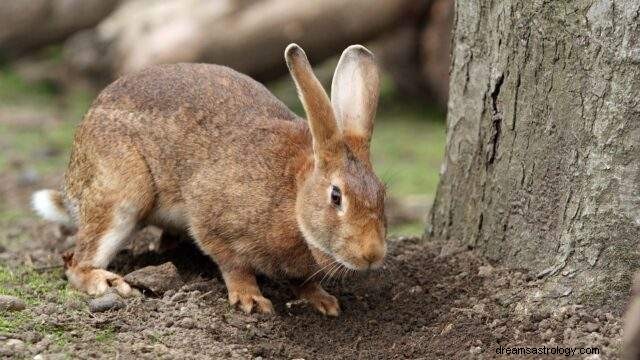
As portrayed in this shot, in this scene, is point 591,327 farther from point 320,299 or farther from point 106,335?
point 106,335

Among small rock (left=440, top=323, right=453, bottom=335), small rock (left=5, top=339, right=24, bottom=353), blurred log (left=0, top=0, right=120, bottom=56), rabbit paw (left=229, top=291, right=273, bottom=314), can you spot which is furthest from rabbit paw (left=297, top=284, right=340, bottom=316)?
blurred log (left=0, top=0, right=120, bottom=56)

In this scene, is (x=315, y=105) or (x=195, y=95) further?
(x=195, y=95)

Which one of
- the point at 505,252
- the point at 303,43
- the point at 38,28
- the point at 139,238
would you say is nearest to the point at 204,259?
the point at 139,238

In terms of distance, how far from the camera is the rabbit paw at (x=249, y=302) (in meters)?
5.18

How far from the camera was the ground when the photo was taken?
455cm

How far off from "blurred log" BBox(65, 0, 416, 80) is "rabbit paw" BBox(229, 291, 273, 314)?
5.26 meters

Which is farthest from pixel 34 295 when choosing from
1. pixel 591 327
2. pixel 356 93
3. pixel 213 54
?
pixel 213 54

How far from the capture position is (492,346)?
4621mm

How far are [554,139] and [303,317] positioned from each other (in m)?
1.52

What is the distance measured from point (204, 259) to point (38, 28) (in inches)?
258

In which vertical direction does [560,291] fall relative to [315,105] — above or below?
below

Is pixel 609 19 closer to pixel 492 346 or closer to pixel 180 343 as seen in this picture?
pixel 492 346

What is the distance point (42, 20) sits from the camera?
11734 mm

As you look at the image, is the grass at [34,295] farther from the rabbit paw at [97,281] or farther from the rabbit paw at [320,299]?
the rabbit paw at [320,299]
